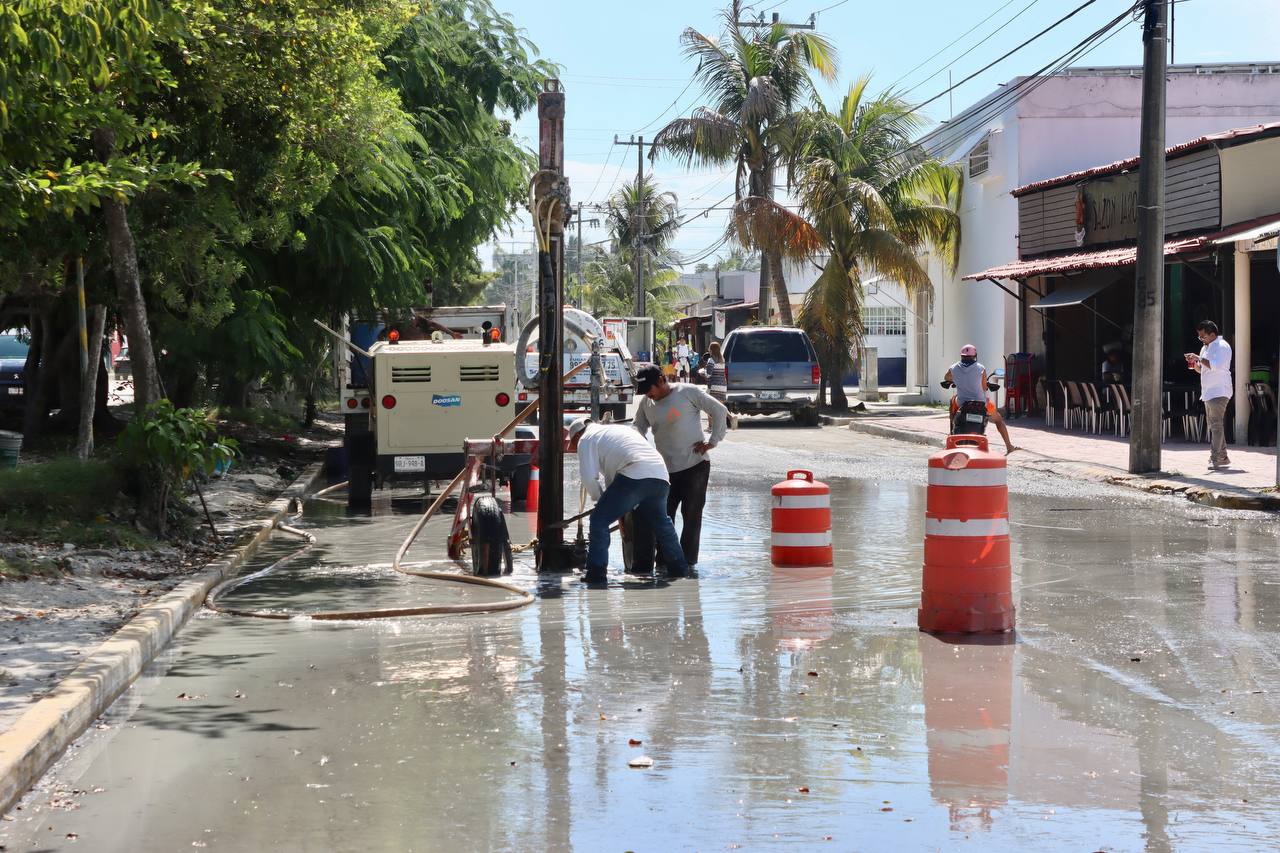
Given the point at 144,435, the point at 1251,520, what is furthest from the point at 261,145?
the point at 1251,520

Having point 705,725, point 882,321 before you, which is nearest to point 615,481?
point 705,725

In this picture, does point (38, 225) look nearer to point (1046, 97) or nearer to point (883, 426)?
point (883, 426)

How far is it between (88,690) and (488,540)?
14.6ft

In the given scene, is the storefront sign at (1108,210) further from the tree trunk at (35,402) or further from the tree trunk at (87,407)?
the tree trunk at (35,402)

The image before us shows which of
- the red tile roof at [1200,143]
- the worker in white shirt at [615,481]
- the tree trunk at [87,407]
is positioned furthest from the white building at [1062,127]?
the worker in white shirt at [615,481]

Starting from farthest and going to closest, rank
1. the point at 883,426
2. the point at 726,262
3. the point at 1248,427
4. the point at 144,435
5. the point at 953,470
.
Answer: the point at 726,262
the point at 883,426
the point at 1248,427
the point at 144,435
the point at 953,470

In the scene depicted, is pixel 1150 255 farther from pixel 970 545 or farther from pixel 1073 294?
pixel 970 545

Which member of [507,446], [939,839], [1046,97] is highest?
[1046,97]

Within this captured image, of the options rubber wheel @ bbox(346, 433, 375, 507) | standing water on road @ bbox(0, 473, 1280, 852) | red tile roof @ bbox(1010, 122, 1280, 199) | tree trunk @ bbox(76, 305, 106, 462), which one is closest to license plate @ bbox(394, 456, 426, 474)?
rubber wheel @ bbox(346, 433, 375, 507)

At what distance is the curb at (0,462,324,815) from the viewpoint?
5.74m

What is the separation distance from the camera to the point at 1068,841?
4902 mm

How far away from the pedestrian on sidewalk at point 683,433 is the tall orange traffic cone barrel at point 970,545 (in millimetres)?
3255

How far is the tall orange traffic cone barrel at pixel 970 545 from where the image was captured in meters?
8.36

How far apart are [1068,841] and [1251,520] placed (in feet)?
35.1
